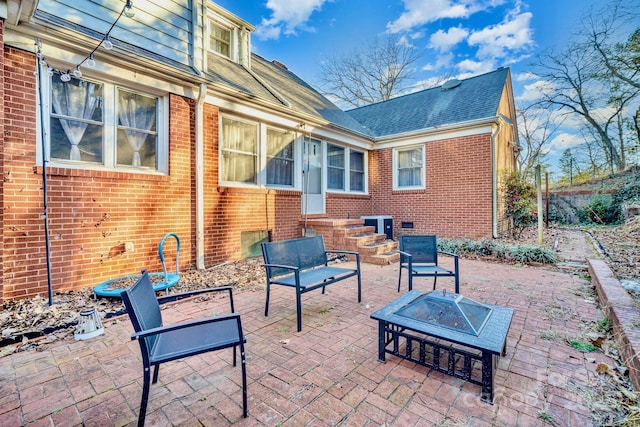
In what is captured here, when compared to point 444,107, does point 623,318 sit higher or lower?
lower

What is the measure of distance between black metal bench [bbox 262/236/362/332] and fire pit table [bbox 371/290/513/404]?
108cm

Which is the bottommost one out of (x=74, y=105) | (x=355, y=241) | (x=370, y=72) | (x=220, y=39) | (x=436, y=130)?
(x=355, y=241)

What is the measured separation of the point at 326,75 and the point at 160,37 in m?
16.0

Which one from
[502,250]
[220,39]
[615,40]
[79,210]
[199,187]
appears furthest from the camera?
[615,40]

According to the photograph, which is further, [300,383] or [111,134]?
[111,134]

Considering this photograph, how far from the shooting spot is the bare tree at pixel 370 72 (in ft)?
62.6

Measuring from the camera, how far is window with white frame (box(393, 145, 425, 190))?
9.40 metres

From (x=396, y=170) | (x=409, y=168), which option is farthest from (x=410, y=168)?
(x=396, y=170)

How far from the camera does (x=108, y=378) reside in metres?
2.18

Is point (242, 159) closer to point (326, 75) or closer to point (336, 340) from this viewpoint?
point (336, 340)

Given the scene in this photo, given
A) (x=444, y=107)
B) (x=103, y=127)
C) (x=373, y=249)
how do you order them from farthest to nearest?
1. (x=444, y=107)
2. (x=373, y=249)
3. (x=103, y=127)

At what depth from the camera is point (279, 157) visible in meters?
7.27

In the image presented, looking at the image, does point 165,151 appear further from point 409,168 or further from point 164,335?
point 409,168

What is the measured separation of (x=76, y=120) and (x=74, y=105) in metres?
0.21
